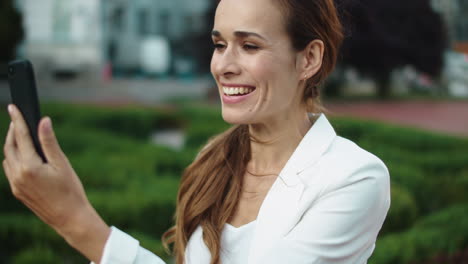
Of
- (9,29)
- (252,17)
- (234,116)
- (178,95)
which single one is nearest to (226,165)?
(234,116)

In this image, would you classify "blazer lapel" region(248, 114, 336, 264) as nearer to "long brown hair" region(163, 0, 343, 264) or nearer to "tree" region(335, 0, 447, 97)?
"long brown hair" region(163, 0, 343, 264)

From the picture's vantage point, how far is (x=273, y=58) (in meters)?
1.61

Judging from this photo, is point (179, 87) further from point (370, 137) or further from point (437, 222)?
point (437, 222)

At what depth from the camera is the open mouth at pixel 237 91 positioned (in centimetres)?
163

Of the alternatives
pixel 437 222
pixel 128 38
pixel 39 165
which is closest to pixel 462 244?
pixel 437 222

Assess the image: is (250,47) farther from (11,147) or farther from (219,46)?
(11,147)

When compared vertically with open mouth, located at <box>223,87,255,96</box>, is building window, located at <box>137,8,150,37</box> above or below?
below

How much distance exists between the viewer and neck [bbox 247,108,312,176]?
1.79 m

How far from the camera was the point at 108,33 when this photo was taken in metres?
32.9

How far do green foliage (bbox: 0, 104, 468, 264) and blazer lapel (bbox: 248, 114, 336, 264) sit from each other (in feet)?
2.56

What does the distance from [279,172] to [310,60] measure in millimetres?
341

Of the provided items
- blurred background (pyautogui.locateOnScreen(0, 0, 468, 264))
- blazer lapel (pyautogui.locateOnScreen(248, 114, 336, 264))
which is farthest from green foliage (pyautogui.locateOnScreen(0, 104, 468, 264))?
blazer lapel (pyautogui.locateOnScreen(248, 114, 336, 264))

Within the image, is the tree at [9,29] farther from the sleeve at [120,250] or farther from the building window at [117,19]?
the sleeve at [120,250]

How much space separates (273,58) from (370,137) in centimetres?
817
